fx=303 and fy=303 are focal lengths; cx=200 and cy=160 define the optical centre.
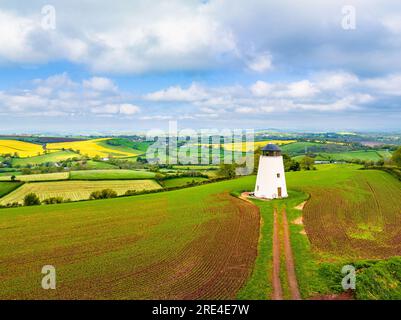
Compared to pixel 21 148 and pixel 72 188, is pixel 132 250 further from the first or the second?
pixel 21 148

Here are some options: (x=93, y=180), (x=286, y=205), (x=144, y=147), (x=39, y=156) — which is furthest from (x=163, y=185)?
(x=144, y=147)

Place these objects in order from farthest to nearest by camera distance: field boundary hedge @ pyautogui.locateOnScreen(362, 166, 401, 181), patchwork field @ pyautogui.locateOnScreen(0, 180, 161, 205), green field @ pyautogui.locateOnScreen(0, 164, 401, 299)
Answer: patchwork field @ pyautogui.locateOnScreen(0, 180, 161, 205) → field boundary hedge @ pyautogui.locateOnScreen(362, 166, 401, 181) → green field @ pyautogui.locateOnScreen(0, 164, 401, 299)

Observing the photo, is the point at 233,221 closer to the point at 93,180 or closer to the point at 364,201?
the point at 364,201

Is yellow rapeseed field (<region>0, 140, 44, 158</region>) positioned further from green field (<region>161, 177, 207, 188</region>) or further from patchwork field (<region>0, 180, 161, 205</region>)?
green field (<region>161, 177, 207, 188</region>)

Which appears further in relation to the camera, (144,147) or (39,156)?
(144,147)

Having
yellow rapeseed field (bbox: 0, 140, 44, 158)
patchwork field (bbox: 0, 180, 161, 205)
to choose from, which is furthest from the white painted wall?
yellow rapeseed field (bbox: 0, 140, 44, 158)
